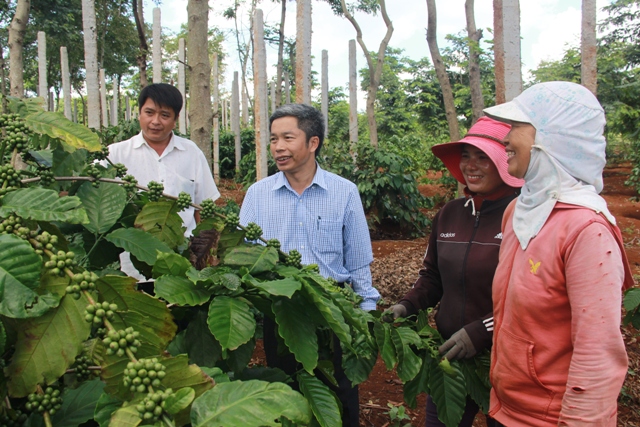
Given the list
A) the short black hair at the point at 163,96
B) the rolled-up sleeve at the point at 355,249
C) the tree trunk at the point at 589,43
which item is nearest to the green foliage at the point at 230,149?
the tree trunk at the point at 589,43

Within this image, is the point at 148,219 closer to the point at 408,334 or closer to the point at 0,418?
the point at 0,418

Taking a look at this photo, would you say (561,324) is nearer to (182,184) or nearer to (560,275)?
(560,275)

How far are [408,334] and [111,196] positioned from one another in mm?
976

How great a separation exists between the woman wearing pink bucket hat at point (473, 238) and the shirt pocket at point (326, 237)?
0.40m

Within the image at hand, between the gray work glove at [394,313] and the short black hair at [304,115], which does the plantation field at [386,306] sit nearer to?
the gray work glove at [394,313]

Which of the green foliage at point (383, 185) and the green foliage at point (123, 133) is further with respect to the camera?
the green foliage at point (123, 133)

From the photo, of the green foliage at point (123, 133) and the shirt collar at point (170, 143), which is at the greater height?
the green foliage at point (123, 133)

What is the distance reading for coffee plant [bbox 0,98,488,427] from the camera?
2.56 ft

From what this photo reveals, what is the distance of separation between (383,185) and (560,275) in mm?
6767

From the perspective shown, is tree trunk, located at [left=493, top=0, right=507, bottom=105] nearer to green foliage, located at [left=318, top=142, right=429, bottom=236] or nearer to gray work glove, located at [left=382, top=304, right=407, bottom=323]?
gray work glove, located at [left=382, top=304, right=407, bottom=323]

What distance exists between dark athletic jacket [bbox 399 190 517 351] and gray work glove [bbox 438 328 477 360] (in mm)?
44

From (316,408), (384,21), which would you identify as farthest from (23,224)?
(384,21)

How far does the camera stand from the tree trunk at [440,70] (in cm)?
849

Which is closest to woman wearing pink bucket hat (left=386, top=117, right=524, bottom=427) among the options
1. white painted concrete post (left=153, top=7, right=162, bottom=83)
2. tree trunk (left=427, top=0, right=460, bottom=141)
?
tree trunk (left=427, top=0, right=460, bottom=141)
